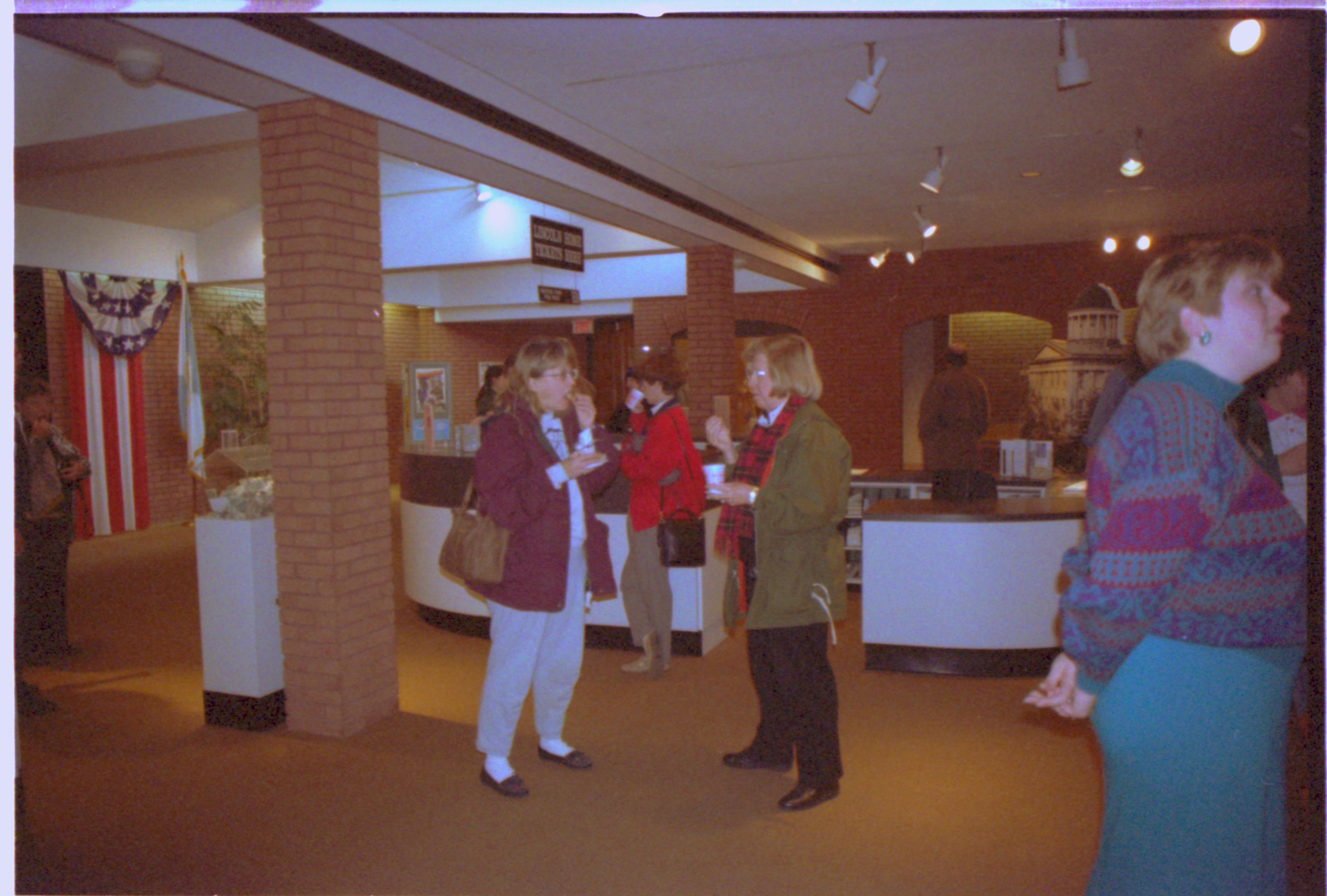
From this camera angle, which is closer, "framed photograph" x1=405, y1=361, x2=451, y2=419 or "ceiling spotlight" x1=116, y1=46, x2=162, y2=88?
"ceiling spotlight" x1=116, y1=46, x2=162, y2=88

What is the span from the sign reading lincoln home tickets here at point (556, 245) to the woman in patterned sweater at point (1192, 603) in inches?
227

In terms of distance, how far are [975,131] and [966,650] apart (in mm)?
3553

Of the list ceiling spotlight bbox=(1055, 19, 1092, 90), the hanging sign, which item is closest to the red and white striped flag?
the hanging sign

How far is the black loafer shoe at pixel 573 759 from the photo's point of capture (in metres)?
3.58

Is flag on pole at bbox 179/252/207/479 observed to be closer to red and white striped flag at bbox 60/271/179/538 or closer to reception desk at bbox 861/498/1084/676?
red and white striped flag at bbox 60/271/179/538

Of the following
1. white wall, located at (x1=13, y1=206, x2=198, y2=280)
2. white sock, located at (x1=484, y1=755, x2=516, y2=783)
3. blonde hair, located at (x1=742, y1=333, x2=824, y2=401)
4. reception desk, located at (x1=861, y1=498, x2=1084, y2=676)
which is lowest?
white sock, located at (x1=484, y1=755, x2=516, y2=783)

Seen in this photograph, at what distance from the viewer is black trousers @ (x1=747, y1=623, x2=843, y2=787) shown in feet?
10.3

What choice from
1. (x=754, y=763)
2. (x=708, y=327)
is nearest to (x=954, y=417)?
(x=708, y=327)

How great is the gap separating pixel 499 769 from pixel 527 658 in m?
0.48

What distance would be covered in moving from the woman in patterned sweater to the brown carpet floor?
2.39 feet

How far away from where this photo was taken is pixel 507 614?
321 cm

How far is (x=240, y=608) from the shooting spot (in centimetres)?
406

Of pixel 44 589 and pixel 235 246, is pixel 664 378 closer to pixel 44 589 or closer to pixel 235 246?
pixel 44 589

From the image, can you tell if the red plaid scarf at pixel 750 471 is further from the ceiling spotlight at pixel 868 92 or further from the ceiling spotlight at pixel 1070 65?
the ceiling spotlight at pixel 1070 65
